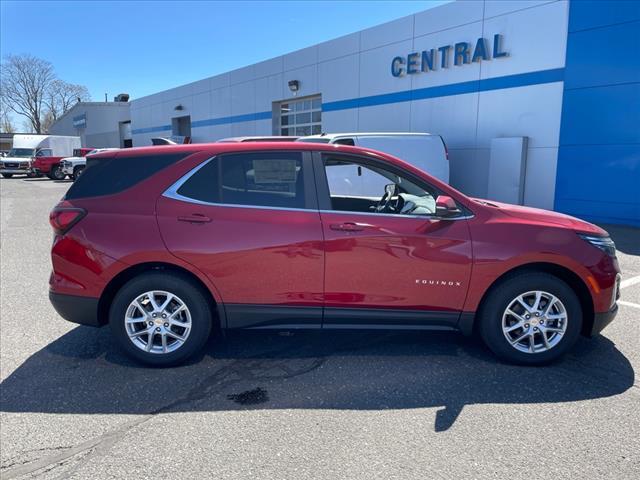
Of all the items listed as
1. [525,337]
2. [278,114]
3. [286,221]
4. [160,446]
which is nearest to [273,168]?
[286,221]

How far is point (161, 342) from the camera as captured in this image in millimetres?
3754

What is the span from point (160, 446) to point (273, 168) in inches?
82.3

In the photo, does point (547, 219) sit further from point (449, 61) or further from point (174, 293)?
point (449, 61)

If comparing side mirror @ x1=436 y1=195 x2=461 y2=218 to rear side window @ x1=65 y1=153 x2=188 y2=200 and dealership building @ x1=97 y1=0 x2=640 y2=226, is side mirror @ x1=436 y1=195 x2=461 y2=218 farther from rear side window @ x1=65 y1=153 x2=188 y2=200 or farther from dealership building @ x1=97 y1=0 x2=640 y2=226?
dealership building @ x1=97 y1=0 x2=640 y2=226

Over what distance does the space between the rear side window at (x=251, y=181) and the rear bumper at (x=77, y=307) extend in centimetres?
111

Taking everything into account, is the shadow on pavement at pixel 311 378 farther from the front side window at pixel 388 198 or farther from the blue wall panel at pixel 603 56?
the blue wall panel at pixel 603 56

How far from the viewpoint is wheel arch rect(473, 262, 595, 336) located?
3732mm

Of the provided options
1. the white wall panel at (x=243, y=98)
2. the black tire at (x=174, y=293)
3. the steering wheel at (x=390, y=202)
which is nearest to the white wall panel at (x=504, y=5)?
Result: the steering wheel at (x=390, y=202)

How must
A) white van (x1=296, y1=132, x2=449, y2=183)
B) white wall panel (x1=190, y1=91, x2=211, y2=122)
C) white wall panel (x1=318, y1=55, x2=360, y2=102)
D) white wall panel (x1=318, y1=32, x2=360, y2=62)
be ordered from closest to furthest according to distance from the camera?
white van (x1=296, y1=132, x2=449, y2=183) → white wall panel (x1=318, y1=32, x2=360, y2=62) → white wall panel (x1=318, y1=55, x2=360, y2=102) → white wall panel (x1=190, y1=91, x2=211, y2=122)

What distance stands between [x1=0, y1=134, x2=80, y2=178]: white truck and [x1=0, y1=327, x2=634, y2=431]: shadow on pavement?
110ft

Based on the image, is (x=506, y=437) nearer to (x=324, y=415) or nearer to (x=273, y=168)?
(x=324, y=415)

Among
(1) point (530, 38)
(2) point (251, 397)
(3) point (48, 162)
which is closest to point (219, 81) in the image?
(3) point (48, 162)

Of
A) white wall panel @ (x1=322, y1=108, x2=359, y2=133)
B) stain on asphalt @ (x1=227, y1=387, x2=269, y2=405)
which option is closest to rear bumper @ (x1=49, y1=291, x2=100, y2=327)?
stain on asphalt @ (x1=227, y1=387, x2=269, y2=405)

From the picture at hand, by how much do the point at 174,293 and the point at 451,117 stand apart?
43.0 ft
